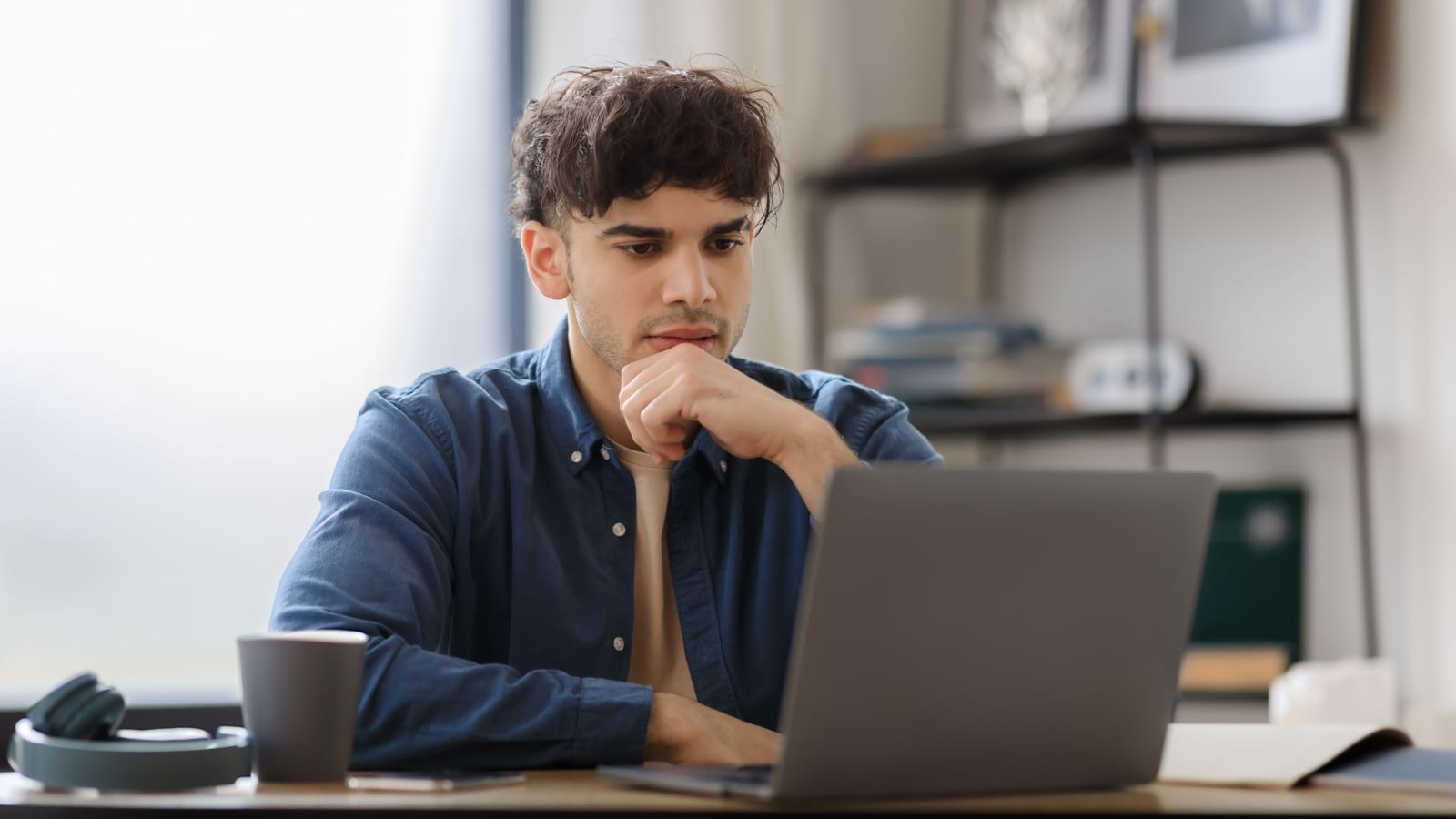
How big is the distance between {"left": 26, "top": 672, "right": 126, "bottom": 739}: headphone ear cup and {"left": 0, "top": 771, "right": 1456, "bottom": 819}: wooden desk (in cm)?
4

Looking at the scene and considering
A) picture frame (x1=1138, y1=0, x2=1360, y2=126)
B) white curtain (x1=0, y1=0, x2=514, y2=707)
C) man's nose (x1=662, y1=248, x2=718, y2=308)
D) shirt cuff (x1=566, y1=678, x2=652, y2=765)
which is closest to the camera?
shirt cuff (x1=566, y1=678, x2=652, y2=765)

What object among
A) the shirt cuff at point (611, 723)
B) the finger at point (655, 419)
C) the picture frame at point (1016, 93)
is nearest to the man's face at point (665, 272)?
the finger at point (655, 419)

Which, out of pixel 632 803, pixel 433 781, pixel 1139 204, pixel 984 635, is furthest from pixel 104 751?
pixel 1139 204

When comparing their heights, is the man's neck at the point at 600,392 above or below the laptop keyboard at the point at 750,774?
above

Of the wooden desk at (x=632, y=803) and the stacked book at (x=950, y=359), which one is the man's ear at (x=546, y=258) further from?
the stacked book at (x=950, y=359)

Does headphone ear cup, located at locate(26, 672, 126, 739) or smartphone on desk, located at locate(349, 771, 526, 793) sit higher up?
headphone ear cup, located at locate(26, 672, 126, 739)

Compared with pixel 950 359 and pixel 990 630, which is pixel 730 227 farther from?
pixel 950 359

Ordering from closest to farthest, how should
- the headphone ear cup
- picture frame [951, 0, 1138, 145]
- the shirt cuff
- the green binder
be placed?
the headphone ear cup < the shirt cuff < the green binder < picture frame [951, 0, 1138, 145]

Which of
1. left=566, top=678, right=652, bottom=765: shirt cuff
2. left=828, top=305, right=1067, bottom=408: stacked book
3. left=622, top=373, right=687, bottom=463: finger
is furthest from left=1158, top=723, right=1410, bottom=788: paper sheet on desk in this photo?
left=828, top=305, right=1067, bottom=408: stacked book

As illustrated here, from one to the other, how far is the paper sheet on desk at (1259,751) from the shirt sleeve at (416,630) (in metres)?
0.35

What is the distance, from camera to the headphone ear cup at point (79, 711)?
2.85 feet

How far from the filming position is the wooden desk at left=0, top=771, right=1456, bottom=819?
76 centimetres

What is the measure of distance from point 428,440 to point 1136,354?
59.1 inches

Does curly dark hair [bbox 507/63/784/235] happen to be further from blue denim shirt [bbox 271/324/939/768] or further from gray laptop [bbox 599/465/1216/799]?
gray laptop [bbox 599/465/1216/799]
